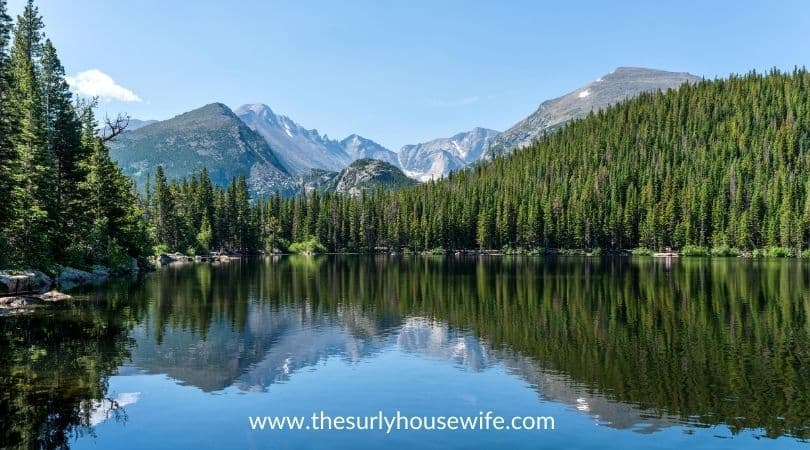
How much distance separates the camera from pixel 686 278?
83.6m

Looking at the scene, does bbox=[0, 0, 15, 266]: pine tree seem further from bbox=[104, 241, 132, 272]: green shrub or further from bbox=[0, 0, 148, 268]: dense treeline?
bbox=[104, 241, 132, 272]: green shrub

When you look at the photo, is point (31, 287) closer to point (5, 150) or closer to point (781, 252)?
point (5, 150)

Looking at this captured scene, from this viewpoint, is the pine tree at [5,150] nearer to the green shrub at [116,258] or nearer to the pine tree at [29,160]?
the pine tree at [29,160]

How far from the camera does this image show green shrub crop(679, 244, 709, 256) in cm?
16550

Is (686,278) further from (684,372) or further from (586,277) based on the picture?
(684,372)

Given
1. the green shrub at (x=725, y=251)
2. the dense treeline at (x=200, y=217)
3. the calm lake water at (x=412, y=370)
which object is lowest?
the calm lake water at (x=412, y=370)

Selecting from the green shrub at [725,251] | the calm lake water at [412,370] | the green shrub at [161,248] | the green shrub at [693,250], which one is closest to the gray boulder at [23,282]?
the calm lake water at [412,370]

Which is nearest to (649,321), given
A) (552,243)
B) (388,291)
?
(388,291)

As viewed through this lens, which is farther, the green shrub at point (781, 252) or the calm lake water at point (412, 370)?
the green shrub at point (781, 252)

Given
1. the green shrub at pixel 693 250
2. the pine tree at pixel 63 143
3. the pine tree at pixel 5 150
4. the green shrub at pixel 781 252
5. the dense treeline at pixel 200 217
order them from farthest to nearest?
the green shrub at pixel 693 250 → the green shrub at pixel 781 252 → the dense treeline at pixel 200 217 → the pine tree at pixel 63 143 → the pine tree at pixel 5 150

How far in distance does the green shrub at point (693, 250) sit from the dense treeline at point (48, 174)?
147111 mm

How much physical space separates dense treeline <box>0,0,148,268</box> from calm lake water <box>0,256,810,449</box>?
10.2 m

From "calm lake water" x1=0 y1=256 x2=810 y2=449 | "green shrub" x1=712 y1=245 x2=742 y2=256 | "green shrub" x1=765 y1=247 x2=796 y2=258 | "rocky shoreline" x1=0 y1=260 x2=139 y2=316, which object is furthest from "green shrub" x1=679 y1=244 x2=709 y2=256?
"rocky shoreline" x1=0 y1=260 x2=139 y2=316

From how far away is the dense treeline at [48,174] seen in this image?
50.8m
